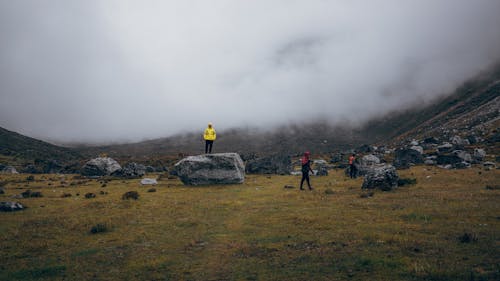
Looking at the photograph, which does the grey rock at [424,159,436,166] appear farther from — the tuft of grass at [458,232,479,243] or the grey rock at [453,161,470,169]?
the tuft of grass at [458,232,479,243]

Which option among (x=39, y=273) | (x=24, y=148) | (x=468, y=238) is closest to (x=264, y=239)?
(x=468, y=238)

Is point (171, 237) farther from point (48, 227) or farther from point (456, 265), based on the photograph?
point (456, 265)

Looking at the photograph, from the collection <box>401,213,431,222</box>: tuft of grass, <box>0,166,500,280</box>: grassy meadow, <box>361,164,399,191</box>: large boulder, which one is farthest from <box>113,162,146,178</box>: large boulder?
<box>401,213,431,222</box>: tuft of grass

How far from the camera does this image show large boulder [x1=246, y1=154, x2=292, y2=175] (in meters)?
54.1

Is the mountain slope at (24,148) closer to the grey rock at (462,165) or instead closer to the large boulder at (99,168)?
the large boulder at (99,168)

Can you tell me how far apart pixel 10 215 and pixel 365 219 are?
71.2ft

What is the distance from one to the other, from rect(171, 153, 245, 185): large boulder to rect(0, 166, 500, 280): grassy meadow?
11.6 m

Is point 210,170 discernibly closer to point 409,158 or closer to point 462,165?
point 462,165

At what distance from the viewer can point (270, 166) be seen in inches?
2148

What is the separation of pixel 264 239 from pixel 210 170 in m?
22.2

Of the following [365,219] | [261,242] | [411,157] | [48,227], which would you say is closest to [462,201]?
[365,219]

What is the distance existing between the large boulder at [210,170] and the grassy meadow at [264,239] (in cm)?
1156

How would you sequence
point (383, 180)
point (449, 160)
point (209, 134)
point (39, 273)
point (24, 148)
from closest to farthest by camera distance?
point (39, 273)
point (383, 180)
point (209, 134)
point (449, 160)
point (24, 148)

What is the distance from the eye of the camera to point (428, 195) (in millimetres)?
22672
